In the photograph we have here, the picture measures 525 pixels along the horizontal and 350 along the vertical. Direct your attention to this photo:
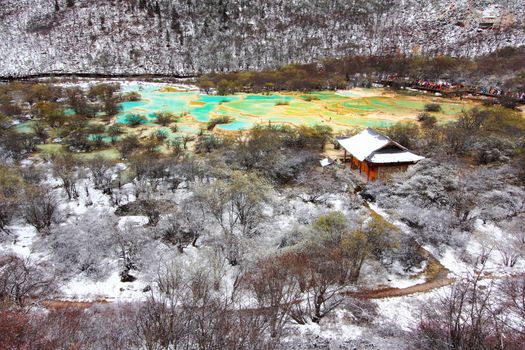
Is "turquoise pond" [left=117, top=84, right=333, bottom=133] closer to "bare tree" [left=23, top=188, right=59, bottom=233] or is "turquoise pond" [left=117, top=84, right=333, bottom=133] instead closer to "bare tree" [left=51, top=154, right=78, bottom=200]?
"bare tree" [left=51, top=154, right=78, bottom=200]

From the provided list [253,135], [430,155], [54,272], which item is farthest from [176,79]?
[54,272]

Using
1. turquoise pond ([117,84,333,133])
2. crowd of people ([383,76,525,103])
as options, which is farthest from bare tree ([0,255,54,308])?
crowd of people ([383,76,525,103])

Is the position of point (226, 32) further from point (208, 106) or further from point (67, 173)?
point (67, 173)

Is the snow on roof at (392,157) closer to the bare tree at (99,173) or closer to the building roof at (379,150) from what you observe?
the building roof at (379,150)

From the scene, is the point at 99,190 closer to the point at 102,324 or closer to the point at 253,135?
the point at 253,135

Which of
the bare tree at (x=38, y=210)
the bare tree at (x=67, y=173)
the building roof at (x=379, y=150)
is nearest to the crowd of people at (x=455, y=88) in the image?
the building roof at (x=379, y=150)
